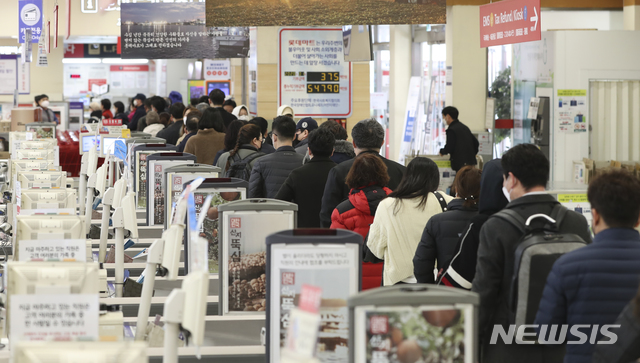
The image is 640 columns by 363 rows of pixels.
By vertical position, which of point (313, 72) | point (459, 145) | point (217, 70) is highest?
point (217, 70)

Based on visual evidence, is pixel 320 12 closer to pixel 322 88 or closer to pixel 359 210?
pixel 322 88

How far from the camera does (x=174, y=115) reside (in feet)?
33.1

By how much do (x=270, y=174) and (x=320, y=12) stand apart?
2.21 meters

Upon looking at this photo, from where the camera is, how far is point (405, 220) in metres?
3.87

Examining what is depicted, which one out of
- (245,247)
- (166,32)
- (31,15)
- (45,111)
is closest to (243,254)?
(245,247)

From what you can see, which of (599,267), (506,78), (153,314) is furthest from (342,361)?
(506,78)

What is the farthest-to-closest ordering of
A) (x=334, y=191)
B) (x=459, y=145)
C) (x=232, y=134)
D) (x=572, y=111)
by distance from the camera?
1. (x=459, y=145)
2. (x=572, y=111)
3. (x=232, y=134)
4. (x=334, y=191)

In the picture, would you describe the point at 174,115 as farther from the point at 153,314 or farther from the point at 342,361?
the point at 342,361

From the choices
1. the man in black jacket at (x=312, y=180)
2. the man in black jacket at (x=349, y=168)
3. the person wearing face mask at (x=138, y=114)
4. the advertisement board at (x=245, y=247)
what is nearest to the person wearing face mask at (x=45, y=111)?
the person wearing face mask at (x=138, y=114)

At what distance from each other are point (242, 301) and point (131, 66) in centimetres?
2773

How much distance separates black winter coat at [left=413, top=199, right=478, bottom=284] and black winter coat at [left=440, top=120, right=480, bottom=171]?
6.83 m

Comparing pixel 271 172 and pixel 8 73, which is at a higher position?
pixel 8 73

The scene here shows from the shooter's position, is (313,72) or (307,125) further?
(313,72)

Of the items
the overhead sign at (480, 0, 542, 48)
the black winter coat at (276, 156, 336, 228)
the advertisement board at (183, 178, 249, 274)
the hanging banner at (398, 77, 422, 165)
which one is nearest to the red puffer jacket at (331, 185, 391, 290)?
the advertisement board at (183, 178, 249, 274)
